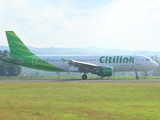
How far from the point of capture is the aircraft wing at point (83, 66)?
47156 millimetres

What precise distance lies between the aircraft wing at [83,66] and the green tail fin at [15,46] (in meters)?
7.52

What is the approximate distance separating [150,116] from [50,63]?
3694 cm

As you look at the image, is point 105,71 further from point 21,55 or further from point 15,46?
point 15,46

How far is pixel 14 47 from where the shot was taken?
1945 inches

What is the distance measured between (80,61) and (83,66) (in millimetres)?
1697

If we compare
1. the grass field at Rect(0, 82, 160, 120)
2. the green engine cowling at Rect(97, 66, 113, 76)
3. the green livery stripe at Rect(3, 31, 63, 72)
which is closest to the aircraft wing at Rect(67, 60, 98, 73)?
the green engine cowling at Rect(97, 66, 113, 76)

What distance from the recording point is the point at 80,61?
49.6m

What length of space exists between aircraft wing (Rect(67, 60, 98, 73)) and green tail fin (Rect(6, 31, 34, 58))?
7521 mm

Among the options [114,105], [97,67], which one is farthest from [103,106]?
[97,67]

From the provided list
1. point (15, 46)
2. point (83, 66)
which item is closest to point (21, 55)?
point (15, 46)

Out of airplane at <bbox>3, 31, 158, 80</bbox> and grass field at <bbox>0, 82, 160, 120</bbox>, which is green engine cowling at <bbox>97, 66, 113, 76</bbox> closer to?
airplane at <bbox>3, 31, 158, 80</bbox>

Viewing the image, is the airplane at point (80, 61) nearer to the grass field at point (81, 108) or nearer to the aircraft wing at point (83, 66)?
the aircraft wing at point (83, 66)

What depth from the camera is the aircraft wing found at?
4716cm

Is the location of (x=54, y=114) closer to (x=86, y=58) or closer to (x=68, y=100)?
(x=68, y=100)
